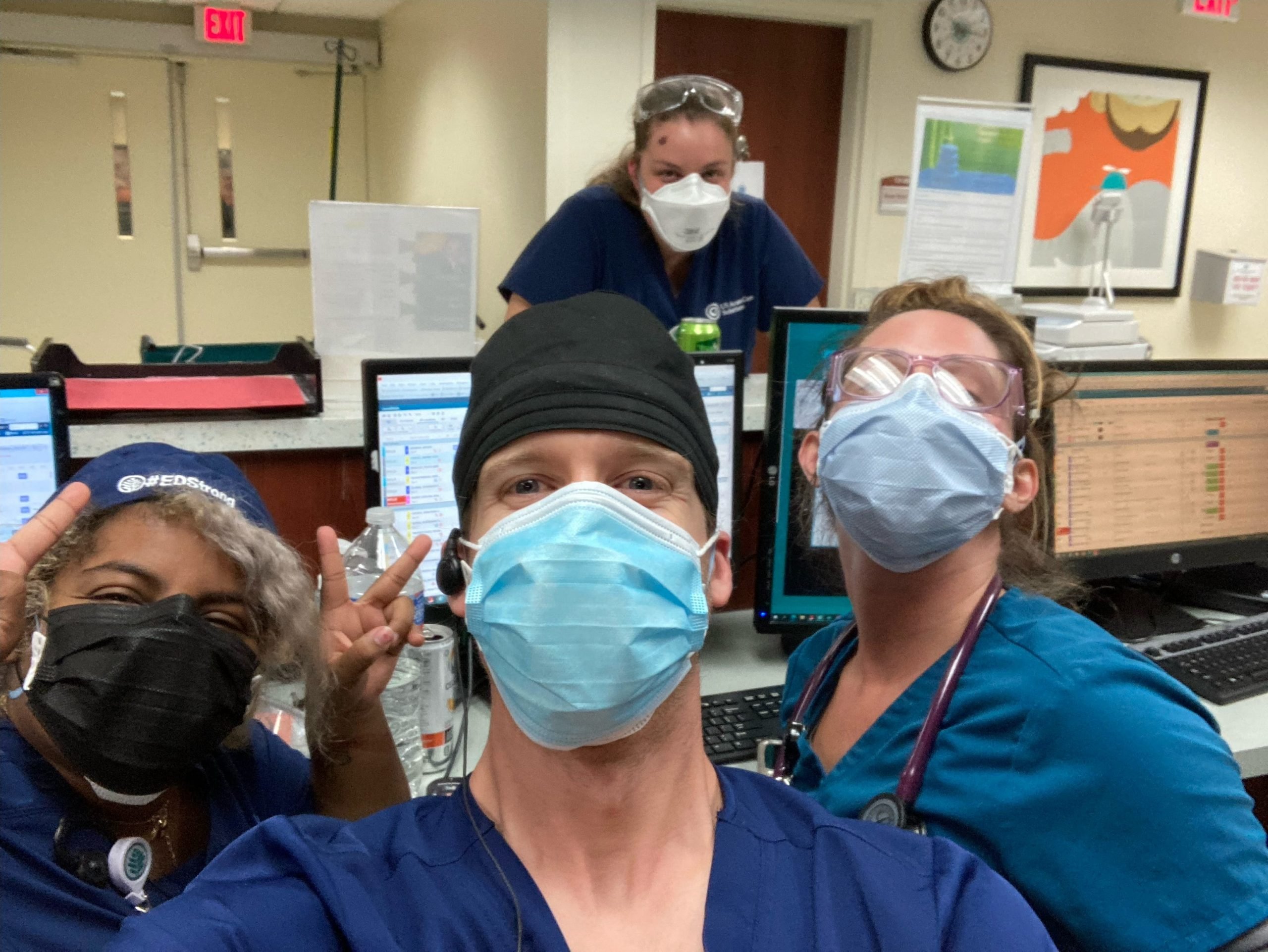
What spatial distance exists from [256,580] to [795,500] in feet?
3.16

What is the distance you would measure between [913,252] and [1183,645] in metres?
1.06

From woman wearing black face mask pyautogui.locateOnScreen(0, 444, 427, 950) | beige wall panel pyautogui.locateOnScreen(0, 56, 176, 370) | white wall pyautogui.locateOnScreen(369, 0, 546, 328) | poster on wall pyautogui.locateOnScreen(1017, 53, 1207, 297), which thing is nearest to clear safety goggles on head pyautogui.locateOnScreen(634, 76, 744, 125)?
white wall pyautogui.locateOnScreen(369, 0, 546, 328)

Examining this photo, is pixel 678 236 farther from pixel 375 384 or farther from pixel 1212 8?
pixel 1212 8

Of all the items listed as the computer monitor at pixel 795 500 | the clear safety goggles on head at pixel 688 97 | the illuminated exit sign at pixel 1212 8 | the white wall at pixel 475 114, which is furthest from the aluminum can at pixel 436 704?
the illuminated exit sign at pixel 1212 8

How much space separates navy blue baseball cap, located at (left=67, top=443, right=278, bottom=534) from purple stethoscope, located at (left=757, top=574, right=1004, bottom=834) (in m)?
0.72

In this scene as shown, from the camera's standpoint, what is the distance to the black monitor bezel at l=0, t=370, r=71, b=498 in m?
1.39

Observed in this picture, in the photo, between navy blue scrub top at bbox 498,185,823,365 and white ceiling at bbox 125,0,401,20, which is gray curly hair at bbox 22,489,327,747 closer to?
navy blue scrub top at bbox 498,185,823,365

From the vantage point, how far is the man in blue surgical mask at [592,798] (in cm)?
80

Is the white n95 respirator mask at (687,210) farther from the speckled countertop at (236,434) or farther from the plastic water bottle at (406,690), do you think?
the plastic water bottle at (406,690)

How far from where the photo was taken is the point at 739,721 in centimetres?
151

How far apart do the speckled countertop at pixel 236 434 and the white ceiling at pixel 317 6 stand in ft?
15.1

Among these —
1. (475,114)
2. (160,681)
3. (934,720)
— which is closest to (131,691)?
(160,681)

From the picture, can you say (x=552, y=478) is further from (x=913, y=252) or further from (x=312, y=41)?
(x=312, y=41)

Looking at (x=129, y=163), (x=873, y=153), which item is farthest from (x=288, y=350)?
(x=129, y=163)
